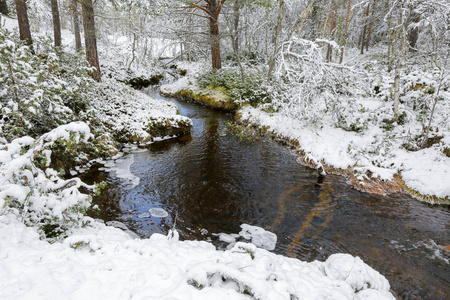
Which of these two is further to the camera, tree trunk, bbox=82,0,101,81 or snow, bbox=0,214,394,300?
tree trunk, bbox=82,0,101,81

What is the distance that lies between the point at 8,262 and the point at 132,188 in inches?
162

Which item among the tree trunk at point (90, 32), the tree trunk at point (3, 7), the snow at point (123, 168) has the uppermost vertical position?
the tree trunk at point (3, 7)

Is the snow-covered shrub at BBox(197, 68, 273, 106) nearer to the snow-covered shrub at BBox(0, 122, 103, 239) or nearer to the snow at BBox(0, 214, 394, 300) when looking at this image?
the snow at BBox(0, 214, 394, 300)

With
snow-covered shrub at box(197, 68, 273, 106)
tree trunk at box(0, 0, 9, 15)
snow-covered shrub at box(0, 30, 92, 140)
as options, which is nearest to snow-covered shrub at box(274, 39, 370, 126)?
snow-covered shrub at box(197, 68, 273, 106)

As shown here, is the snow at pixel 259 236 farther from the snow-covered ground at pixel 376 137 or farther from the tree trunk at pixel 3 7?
the tree trunk at pixel 3 7

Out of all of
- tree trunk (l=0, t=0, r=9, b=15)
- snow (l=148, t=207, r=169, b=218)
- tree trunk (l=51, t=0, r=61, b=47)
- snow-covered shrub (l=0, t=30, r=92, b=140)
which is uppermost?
tree trunk (l=0, t=0, r=9, b=15)

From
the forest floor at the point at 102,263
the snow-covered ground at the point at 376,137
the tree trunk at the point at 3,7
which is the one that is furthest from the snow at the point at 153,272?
the tree trunk at the point at 3,7

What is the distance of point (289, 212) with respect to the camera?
20.0 feet

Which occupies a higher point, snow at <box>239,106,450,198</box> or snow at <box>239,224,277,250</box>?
snow at <box>239,106,450,198</box>

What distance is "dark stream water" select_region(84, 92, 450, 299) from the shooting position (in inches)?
183

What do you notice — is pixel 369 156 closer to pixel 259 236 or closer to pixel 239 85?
pixel 259 236

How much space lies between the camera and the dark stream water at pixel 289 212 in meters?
4.64

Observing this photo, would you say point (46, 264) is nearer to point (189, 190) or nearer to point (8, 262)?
point (8, 262)

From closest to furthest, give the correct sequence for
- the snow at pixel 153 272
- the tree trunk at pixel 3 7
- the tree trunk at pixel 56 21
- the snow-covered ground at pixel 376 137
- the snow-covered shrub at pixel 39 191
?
the snow at pixel 153 272 → the snow-covered shrub at pixel 39 191 → the snow-covered ground at pixel 376 137 → the tree trunk at pixel 56 21 → the tree trunk at pixel 3 7
